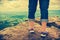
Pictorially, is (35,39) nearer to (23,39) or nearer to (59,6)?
(23,39)

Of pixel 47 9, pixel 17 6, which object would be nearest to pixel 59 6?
pixel 47 9

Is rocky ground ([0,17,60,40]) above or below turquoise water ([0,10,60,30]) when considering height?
below

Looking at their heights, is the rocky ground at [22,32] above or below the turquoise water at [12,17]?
below

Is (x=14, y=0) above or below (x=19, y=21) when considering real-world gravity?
above

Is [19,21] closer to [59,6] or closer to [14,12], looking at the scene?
[14,12]

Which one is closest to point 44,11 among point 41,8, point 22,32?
point 41,8

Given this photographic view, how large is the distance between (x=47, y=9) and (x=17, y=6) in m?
0.28

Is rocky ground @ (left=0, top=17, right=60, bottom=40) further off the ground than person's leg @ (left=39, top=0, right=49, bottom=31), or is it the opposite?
person's leg @ (left=39, top=0, right=49, bottom=31)

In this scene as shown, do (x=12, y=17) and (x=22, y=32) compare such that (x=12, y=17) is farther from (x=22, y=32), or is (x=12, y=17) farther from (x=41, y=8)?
(x=41, y=8)

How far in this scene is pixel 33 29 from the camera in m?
1.99

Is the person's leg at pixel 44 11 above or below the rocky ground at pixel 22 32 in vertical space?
above

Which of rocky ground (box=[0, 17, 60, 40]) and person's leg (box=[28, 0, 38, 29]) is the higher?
person's leg (box=[28, 0, 38, 29])

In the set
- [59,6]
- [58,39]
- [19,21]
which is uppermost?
[59,6]

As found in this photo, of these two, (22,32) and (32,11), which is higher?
(32,11)
